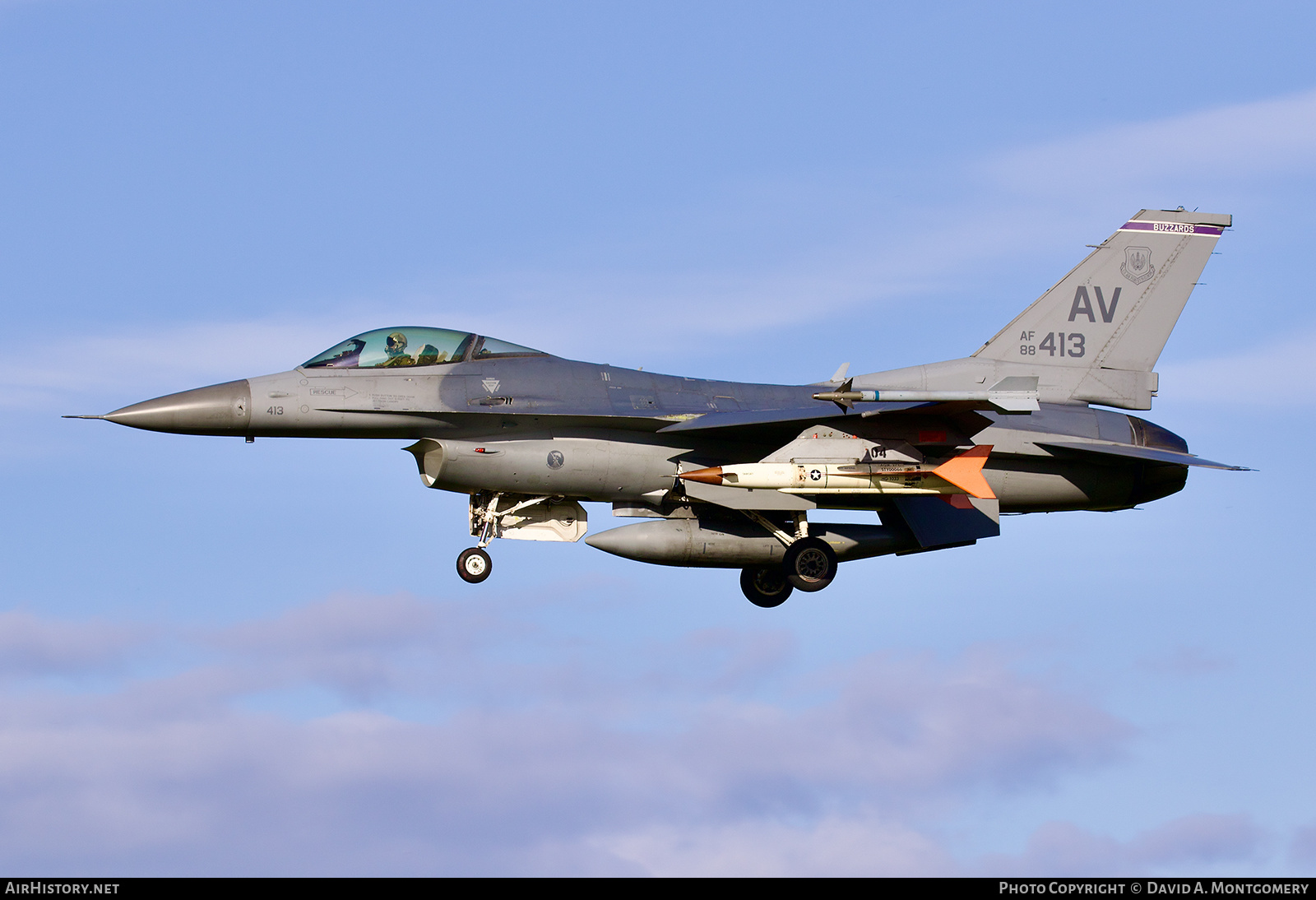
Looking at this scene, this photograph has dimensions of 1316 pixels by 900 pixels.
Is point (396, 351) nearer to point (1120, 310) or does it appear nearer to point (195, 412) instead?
point (195, 412)

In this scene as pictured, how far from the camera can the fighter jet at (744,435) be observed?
20.4 m

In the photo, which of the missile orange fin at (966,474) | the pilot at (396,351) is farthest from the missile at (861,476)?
the pilot at (396,351)

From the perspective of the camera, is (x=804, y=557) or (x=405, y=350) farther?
(x=804, y=557)

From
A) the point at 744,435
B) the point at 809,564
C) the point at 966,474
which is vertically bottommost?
the point at 809,564

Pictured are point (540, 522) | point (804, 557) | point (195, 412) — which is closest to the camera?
point (195, 412)

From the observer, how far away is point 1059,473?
73.2 feet

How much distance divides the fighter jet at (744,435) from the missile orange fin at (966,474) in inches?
0.9

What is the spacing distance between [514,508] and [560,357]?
211 centimetres

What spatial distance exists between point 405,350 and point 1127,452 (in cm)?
984

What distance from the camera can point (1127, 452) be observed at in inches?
858

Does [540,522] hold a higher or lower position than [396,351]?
lower

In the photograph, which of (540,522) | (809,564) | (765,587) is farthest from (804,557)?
(540,522)

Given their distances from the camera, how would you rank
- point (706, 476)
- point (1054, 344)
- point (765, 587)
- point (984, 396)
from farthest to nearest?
1. point (765, 587)
2. point (1054, 344)
3. point (706, 476)
4. point (984, 396)

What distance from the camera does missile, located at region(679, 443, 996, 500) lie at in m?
20.4
